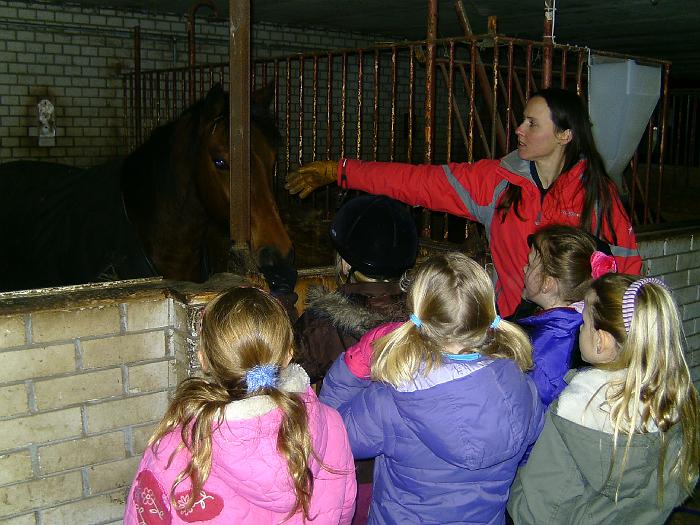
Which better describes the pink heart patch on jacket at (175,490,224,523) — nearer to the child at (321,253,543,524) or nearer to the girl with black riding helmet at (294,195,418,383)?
the child at (321,253,543,524)

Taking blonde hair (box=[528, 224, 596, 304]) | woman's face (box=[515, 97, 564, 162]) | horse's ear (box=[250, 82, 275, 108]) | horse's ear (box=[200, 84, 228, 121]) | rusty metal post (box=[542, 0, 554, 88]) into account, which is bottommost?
blonde hair (box=[528, 224, 596, 304])

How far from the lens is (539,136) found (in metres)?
2.53

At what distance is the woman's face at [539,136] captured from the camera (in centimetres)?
253

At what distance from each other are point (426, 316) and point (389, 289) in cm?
34

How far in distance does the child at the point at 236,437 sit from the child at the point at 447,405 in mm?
207

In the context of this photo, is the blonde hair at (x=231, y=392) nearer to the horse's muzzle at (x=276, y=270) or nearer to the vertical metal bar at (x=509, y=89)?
the horse's muzzle at (x=276, y=270)

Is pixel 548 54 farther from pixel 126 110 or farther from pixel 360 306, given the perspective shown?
pixel 126 110

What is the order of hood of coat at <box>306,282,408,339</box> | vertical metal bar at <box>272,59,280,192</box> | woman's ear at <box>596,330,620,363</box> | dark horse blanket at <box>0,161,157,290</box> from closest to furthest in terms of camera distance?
1. woman's ear at <box>596,330,620,363</box>
2. hood of coat at <box>306,282,408,339</box>
3. dark horse blanket at <box>0,161,157,290</box>
4. vertical metal bar at <box>272,59,280,192</box>

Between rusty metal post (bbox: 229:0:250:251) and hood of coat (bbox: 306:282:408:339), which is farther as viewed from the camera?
rusty metal post (bbox: 229:0:250:251)

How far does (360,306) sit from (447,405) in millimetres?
451

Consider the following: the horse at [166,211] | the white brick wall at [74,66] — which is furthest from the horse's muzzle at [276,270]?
the white brick wall at [74,66]

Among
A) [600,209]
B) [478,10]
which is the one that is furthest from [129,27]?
[600,209]

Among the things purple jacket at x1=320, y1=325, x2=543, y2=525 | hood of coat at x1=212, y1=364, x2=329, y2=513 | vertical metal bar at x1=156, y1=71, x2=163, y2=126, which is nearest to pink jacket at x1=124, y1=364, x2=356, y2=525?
hood of coat at x1=212, y1=364, x2=329, y2=513

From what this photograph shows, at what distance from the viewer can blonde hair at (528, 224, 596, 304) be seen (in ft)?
6.65
